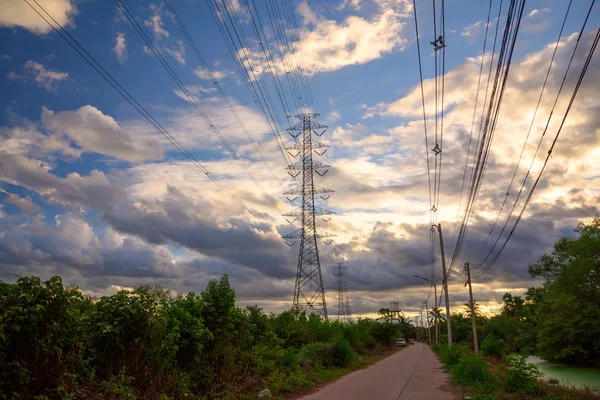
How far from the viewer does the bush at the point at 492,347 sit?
1679 inches

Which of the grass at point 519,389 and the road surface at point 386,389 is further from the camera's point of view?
the road surface at point 386,389

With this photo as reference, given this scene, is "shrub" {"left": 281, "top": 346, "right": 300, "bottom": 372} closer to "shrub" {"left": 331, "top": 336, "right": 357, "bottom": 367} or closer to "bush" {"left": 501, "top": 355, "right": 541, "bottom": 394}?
"bush" {"left": 501, "top": 355, "right": 541, "bottom": 394}

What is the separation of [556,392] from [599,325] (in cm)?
2768

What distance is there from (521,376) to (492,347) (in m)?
31.2

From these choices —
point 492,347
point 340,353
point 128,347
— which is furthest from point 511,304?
point 128,347

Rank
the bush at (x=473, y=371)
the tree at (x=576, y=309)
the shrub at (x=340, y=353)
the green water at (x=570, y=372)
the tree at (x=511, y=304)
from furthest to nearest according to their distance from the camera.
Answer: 1. the tree at (x=511, y=304)
2. the tree at (x=576, y=309)
3. the green water at (x=570, y=372)
4. the shrub at (x=340, y=353)
5. the bush at (x=473, y=371)

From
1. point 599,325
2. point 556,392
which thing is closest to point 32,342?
point 556,392

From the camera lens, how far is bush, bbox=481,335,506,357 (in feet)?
140

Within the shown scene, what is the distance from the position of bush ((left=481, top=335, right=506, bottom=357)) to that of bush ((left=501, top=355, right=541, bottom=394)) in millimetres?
26240

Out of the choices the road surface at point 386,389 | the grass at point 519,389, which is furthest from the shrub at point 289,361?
the grass at point 519,389

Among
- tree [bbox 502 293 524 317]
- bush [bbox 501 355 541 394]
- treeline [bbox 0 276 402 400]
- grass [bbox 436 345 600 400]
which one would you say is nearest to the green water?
grass [bbox 436 345 600 400]

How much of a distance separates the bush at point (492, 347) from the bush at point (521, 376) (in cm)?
2624

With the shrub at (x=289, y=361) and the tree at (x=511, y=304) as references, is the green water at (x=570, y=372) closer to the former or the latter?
the shrub at (x=289, y=361)

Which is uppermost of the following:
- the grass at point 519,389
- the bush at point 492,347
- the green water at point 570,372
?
the grass at point 519,389
